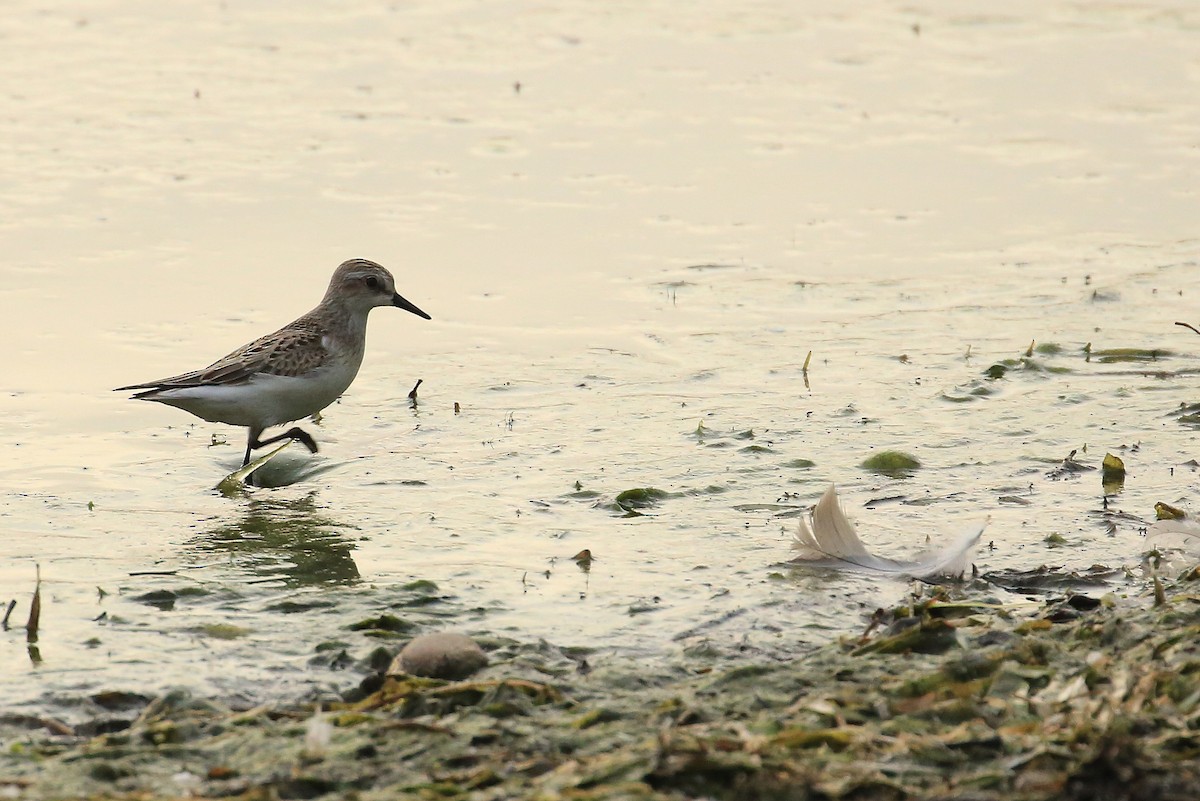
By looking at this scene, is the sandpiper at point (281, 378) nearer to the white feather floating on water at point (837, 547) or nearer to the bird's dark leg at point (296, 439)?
the bird's dark leg at point (296, 439)

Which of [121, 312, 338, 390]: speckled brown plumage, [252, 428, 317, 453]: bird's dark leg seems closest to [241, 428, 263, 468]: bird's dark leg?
[252, 428, 317, 453]: bird's dark leg

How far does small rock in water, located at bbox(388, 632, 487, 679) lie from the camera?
503 cm

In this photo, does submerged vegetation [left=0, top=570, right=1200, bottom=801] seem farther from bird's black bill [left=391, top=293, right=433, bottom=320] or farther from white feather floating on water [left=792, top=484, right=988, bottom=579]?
bird's black bill [left=391, top=293, right=433, bottom=320]

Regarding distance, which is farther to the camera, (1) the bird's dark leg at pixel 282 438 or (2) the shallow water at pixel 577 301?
(1) the bird's dark leg at pixel 282 438

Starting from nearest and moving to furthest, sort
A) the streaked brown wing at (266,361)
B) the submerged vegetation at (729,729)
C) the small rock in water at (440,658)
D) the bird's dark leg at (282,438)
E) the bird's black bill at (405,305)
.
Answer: the submerged vegetation at (729,729), the small rock in water at (440,658), the streaked brown wing at (266,361), the bird's dark leg at (282,438), the bird's black bill at (405,305)

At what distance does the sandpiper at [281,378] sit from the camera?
767 centimetres

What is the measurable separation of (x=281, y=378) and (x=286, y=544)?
142cm

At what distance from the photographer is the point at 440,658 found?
16.5 feet

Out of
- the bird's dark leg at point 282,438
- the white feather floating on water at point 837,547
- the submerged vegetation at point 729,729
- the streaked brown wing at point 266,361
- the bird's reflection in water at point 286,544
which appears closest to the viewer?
the submerged vegetation at point 729,729

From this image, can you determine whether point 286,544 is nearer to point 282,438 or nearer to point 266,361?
point 282,438

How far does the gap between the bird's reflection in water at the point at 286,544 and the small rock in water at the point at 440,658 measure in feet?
3.45

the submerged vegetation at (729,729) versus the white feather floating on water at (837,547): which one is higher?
the white feather floating on water at (837,547)

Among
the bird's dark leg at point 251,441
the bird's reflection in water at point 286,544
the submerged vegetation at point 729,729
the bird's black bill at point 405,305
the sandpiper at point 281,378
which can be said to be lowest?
the submerged vegetation at point 729,729

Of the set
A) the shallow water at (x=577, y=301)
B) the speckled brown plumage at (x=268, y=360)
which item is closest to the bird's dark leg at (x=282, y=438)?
the shallow water at (x=577, y=301)
